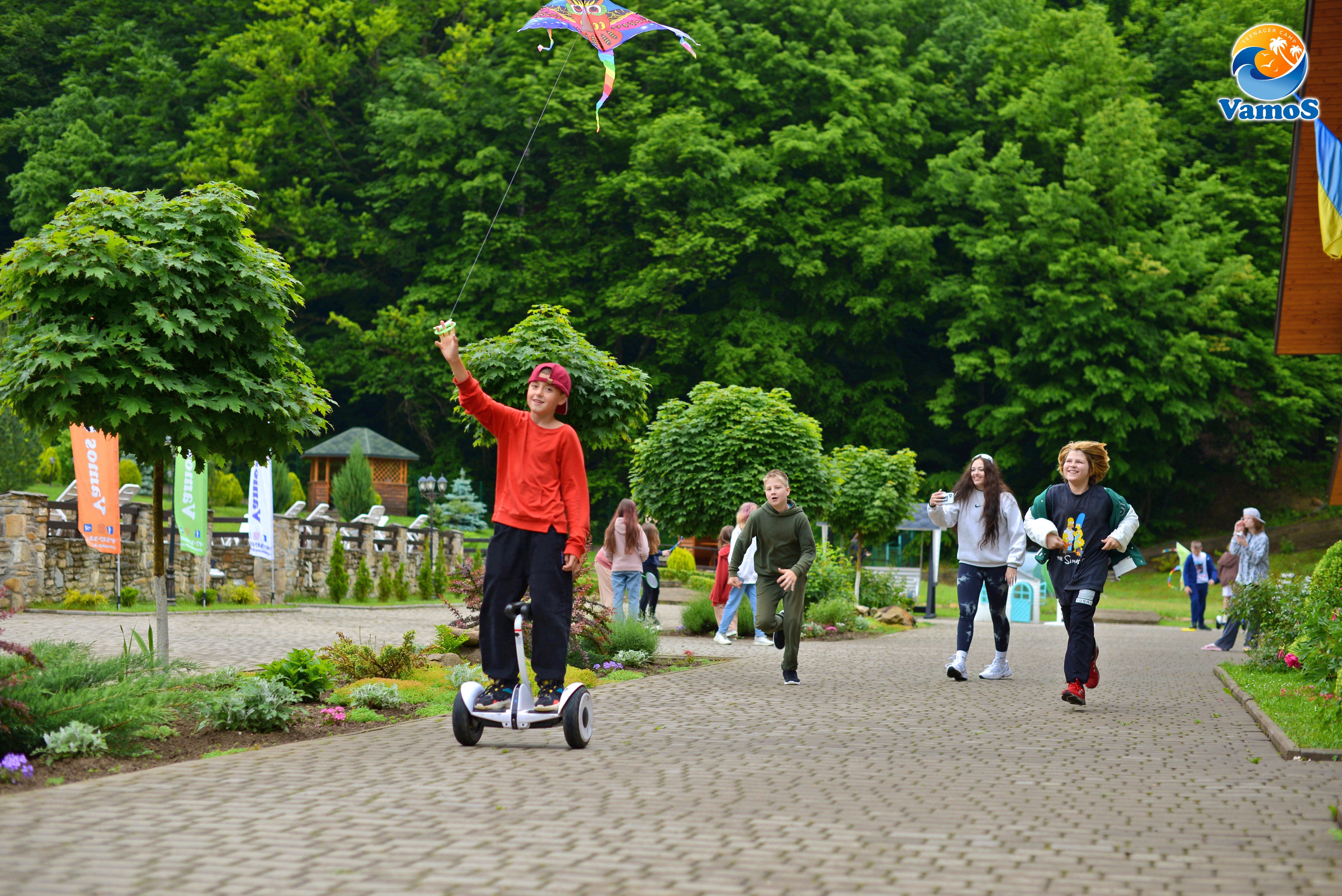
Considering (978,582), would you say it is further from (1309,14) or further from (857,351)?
(857,351)

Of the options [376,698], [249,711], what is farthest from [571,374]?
[249,711]

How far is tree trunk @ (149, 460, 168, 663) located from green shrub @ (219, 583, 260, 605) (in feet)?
45.8

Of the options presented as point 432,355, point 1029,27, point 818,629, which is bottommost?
point 818,629

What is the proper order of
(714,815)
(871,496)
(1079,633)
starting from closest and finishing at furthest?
(714,815) → (1079,633) → (871,496)

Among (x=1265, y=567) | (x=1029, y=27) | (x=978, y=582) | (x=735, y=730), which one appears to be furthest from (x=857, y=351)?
(x=735, y=730)

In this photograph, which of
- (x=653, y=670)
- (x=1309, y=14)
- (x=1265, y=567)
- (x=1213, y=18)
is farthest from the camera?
(x=1213, y=18)

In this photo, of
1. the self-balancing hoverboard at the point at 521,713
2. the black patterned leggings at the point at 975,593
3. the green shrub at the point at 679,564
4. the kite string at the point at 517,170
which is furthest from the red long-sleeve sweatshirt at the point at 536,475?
the green shrub at the point at 679,564

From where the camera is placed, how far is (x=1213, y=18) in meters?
44.5

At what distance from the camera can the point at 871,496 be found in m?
27.2

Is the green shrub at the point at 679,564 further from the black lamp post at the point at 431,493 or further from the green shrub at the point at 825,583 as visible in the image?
the green shrub at the point at 825,583

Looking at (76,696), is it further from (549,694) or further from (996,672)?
(996,672)

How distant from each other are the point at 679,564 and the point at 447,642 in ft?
75.1

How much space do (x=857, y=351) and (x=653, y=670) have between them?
36.2m

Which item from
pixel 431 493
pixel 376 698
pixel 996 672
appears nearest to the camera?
pixel 376 698
